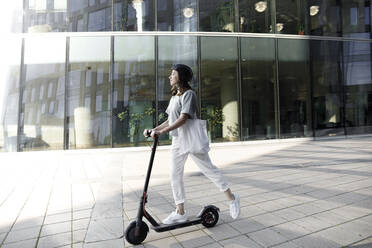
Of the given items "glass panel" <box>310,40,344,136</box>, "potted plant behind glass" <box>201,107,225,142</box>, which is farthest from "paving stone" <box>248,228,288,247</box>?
"glass panel" <box>310,40,344,136</box>

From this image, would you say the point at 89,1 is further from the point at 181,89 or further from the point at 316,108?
the point at 316,108

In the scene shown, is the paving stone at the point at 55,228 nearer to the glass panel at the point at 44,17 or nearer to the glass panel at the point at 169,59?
the glass panel at the point at 169,59

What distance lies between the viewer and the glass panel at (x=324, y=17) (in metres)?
14.3

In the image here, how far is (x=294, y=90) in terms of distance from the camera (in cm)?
1372

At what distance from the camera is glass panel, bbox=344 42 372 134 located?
47.6 ft

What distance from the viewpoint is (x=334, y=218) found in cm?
322

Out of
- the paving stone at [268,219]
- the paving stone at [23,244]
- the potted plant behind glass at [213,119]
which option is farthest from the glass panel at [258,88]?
the paving stone at [23,244]

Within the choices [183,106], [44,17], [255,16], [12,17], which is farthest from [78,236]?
[255,16]

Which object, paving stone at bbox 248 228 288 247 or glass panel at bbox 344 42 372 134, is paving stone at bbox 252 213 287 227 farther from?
glass panel at bbox 344 42 372 134

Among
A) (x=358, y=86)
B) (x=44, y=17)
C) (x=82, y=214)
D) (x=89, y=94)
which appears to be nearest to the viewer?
(x=82, y=214)

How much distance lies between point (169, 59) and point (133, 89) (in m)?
2.25

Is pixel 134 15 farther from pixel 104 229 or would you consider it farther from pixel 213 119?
pixel 104 229

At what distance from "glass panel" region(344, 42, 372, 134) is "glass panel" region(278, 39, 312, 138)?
8.70 ft

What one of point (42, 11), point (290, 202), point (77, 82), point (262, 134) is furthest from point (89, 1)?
point (290, 202)
